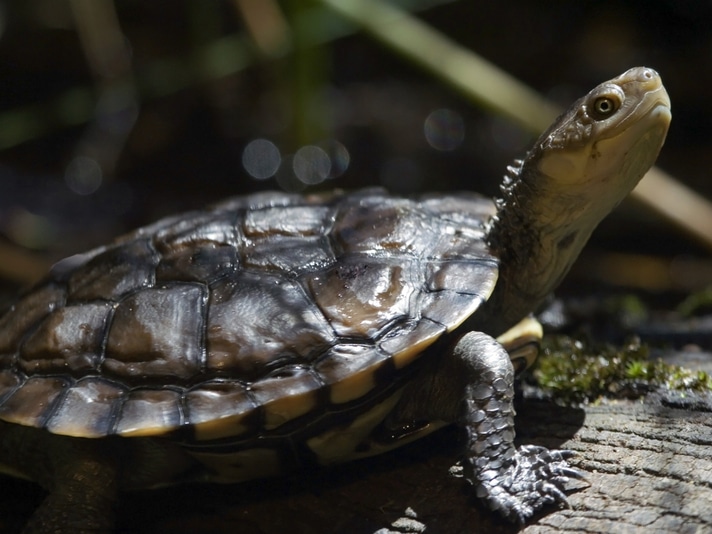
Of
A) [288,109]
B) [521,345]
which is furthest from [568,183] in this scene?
[288,109]

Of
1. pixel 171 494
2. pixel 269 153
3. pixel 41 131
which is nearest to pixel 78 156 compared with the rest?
pixel 41 131

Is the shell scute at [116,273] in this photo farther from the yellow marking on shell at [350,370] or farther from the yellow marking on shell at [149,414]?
the yellow marking on shell at [350,370]

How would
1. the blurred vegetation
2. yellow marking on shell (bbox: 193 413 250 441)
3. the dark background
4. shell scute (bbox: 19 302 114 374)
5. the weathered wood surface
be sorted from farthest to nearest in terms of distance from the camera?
the dark background < the blurred vegetation < shell scute (bbox: 19 302 114 374) < yellow marking on shell (bbox: 193 413 250 441) < the weathered wood surface

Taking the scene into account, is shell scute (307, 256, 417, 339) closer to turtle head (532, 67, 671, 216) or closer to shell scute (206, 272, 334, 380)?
shell scute (206, 272, 334, 380)

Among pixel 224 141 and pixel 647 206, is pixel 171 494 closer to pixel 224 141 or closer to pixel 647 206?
pixel 647 206

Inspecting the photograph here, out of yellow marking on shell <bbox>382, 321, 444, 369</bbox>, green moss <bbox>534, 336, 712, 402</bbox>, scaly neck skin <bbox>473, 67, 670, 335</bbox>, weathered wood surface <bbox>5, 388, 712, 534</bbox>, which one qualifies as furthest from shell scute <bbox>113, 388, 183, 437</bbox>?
green moss <bbox>534, 336, 712, 402</bbox>
